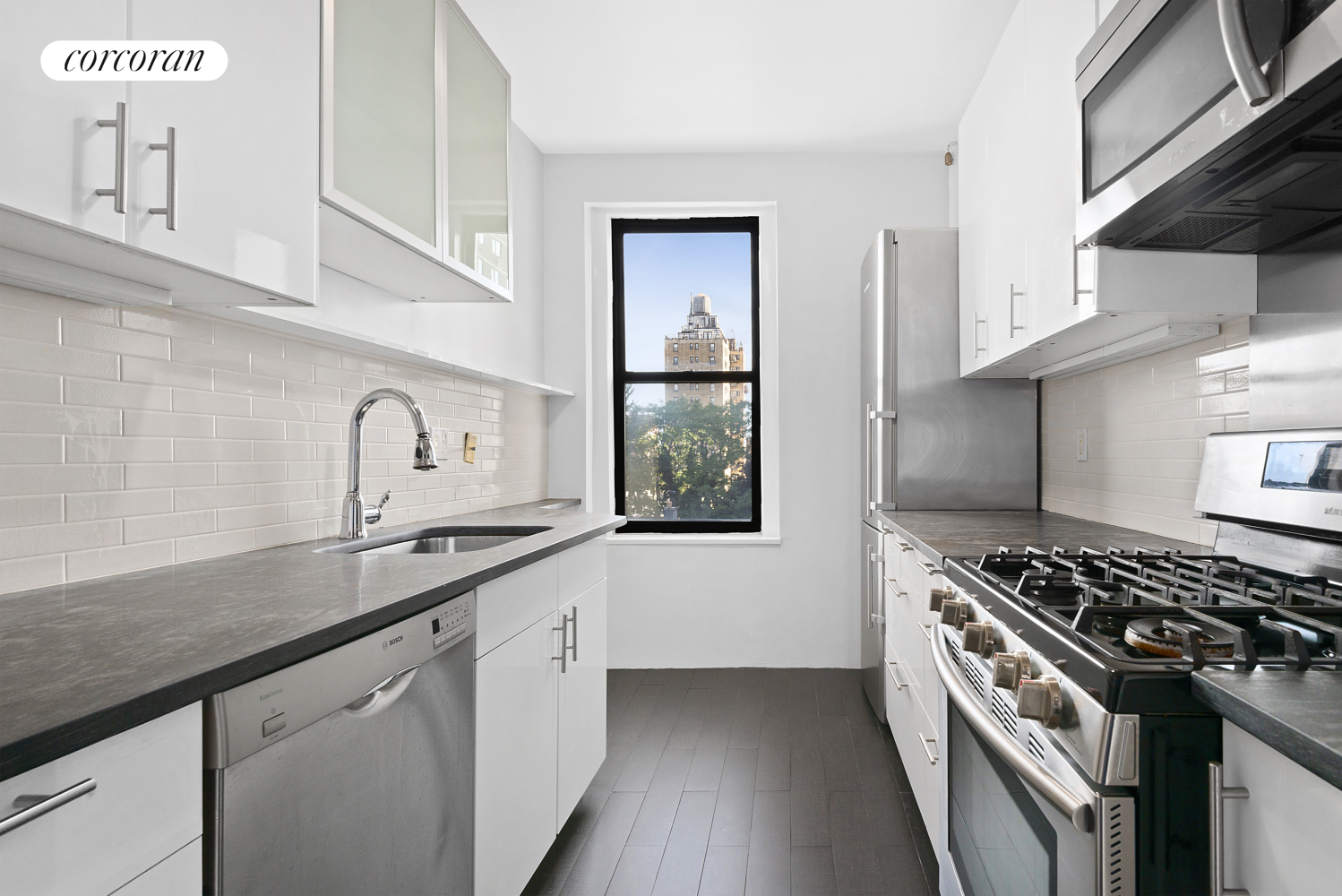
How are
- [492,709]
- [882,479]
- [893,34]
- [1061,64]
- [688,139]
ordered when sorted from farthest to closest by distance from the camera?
1. [688,139]
2. [882,479]
3. [893,34]
4. [1061,64]
5. [492,709]

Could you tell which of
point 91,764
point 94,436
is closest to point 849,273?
point 94,436

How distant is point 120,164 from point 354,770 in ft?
2.87

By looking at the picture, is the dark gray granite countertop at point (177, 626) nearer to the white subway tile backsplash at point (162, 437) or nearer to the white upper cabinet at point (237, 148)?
the white subway tile backsplash at point (162, 437)

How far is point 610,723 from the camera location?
3.02 m

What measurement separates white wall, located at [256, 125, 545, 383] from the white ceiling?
1.12 ft

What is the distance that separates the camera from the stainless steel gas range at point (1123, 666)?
781 mm

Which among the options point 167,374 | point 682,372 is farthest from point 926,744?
point 682,372

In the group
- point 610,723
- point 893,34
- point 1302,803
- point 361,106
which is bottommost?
point 610,723

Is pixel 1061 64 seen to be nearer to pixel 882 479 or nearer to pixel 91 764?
pixel 882 479

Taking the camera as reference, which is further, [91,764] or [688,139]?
[688,139]

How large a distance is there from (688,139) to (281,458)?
2663 mm

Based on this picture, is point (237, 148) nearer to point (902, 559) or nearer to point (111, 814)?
point (111, 814)

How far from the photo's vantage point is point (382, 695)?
1.10m

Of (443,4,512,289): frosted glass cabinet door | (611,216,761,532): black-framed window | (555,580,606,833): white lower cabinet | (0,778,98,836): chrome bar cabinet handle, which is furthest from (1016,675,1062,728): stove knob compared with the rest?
(611,216,761,532): black-framed window
